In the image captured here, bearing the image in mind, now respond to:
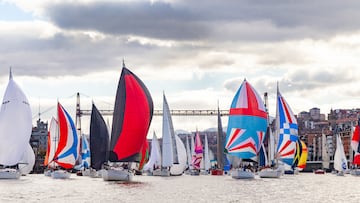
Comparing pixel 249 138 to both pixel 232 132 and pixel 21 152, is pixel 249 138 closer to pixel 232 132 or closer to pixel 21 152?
pixel 232 132

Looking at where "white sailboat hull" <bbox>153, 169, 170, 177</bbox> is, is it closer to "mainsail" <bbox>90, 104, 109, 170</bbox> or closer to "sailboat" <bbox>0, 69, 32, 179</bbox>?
"mainsail" <bbox>90, 104, 109, 170</bbox>

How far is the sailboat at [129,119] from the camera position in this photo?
55.1 meters

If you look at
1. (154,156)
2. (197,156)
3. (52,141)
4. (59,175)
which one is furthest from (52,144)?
(197,156)

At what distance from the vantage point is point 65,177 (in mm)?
69250

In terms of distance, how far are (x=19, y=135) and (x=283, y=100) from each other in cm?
2370

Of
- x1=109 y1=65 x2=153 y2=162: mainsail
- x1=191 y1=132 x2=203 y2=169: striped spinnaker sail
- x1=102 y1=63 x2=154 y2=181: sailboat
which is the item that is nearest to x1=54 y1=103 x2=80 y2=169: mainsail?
x1=102 y1=63 x2=154 y2=181: sailboat

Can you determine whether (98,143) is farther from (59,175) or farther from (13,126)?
(59,175)

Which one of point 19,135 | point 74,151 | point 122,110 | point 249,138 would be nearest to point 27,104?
point 19,135

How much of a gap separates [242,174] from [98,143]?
472 inches

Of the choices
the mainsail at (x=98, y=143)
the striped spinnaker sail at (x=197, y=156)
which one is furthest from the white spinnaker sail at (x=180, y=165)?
the mainsail at (x=98, y=143)

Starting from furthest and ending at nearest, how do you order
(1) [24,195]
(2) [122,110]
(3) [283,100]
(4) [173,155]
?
(4) [173,155] < (3) [283,100] < (2) [122,110] < (1) [24,195]

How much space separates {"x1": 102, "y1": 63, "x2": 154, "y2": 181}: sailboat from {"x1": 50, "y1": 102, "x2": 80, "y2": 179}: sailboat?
1412 cm

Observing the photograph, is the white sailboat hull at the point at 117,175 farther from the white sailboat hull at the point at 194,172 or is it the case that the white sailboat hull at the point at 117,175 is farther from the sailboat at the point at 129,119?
the white sailboat hull at the point at 194,172

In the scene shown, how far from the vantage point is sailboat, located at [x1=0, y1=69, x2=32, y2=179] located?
187 ft
